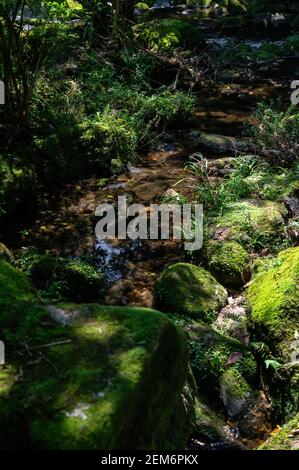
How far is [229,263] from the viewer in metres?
5.75

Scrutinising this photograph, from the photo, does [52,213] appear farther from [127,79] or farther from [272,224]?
[127,79]

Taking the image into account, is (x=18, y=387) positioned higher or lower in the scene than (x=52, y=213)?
higher

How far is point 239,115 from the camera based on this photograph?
11.2 m

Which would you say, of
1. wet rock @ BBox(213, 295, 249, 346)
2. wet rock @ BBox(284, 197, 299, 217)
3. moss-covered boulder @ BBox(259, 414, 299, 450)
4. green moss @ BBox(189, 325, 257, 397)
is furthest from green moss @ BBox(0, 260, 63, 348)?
wet rock @ BBox(284, 197, 299, 217)

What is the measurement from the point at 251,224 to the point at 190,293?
64.0 inches

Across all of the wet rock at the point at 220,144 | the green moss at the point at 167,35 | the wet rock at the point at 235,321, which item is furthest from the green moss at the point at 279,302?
the green moss at the point at 167,35

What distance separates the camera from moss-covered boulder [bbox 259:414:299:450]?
307 cm

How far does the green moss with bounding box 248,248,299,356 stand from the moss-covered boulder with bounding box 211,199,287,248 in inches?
42.2

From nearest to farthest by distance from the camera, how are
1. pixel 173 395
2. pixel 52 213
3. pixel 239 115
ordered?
1. pixel 173 395
2. pixel 52 213
3. pixel 239 115

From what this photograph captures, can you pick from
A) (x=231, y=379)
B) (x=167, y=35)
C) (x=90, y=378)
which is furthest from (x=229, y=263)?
Answer: (x=167, y=35)

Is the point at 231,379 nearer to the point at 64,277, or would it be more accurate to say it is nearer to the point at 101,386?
the point at 101,386

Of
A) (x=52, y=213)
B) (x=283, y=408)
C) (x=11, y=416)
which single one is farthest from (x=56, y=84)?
(x=11, y=416)

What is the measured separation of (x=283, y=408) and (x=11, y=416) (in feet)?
7.89
